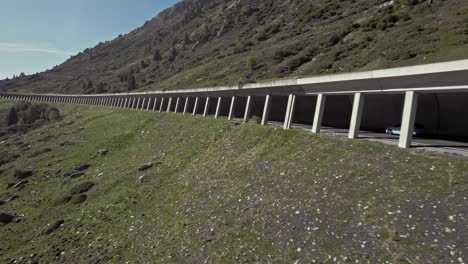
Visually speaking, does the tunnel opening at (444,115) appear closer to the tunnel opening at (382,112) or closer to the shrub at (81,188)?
the tunnel opening at (382,112)

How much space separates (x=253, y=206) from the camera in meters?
12.2

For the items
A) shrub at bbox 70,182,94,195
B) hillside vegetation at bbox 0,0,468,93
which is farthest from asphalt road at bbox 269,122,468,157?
shrub at bbox 70,182,94,195

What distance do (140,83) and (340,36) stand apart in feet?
271

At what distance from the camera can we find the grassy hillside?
834 cm

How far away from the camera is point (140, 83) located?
349ft

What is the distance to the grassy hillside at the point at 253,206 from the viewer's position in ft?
27.4

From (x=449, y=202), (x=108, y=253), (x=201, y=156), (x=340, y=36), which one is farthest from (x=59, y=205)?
(x=340, y=36)

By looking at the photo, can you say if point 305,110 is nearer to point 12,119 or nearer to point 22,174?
point 22,174

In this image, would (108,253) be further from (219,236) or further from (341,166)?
(341,166)

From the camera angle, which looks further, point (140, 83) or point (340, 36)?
point (140, 83)

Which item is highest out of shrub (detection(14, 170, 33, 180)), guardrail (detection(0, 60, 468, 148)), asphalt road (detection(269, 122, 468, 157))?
guardrail (detection(0, 60, 468, 148))

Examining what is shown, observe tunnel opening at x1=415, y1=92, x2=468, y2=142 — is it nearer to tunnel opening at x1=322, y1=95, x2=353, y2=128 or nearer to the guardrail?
tunnel opening at x1=322, y1=95, x2=353, y2=128

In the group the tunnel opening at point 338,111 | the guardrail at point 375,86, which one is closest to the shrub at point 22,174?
the guardrail at point 375,86

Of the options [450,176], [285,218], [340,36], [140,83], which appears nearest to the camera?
[450,176]
